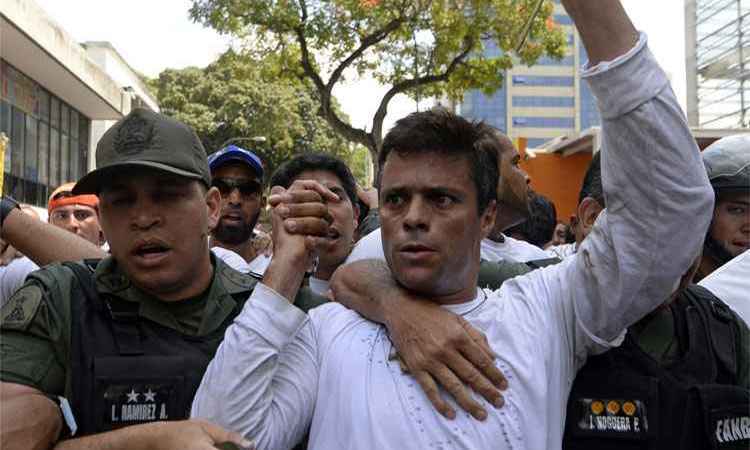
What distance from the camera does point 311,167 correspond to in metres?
3.75

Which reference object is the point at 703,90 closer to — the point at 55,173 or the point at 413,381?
the point at 55,173

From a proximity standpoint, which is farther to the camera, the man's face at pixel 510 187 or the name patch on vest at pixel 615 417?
the man's face at pixel 510 187

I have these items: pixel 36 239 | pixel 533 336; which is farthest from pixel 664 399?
pixel 36 239

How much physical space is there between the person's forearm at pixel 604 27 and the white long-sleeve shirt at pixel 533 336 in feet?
0.11

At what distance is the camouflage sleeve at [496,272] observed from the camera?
2686mm

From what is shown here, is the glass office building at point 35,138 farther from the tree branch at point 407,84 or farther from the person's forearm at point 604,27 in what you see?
the person's forearm at point 604,27

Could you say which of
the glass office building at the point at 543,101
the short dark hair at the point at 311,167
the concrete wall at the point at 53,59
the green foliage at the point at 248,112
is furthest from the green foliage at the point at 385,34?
the glass office building at the point at 543,101

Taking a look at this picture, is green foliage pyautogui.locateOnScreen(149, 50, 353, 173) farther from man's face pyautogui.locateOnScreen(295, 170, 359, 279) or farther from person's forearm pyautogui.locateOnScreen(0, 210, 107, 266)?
person's forearm pyautogui.locateOnScreen(0, 210, 107, 266)

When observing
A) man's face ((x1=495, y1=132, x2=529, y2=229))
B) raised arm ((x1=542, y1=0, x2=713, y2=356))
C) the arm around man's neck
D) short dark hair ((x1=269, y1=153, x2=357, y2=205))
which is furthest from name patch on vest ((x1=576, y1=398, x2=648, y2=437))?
short dark hair ((x1=269, y1=153, x2=357, y2=205))

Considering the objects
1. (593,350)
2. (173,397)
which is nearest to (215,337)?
(173,397)

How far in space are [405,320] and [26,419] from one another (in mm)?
952

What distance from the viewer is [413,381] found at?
196 cm

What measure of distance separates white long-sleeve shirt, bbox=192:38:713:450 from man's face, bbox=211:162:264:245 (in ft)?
6.72

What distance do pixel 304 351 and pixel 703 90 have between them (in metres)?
23.5
